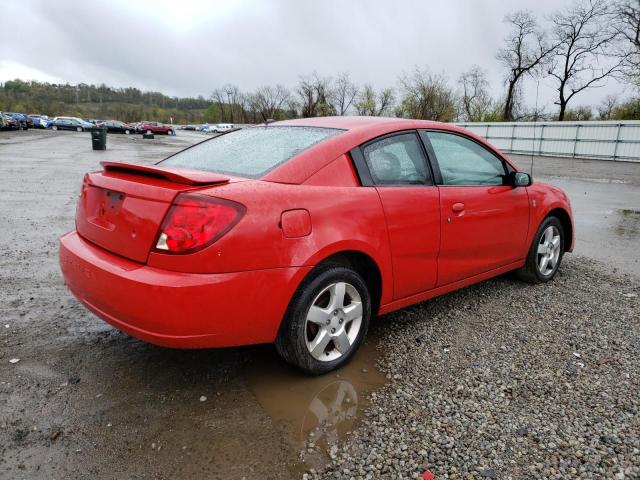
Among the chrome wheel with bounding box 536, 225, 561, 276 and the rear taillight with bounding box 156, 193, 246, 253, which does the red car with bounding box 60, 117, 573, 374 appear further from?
the chrome wheel with bounding box 536, 225, 561, 276

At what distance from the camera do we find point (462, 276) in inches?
149

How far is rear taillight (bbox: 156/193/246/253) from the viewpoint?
235 centimetres

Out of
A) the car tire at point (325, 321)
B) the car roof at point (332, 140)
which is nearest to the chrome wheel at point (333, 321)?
the car tire at point (325, 321)

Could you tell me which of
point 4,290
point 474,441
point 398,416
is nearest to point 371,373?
point 398,416

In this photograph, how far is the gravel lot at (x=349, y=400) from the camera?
2.20 m

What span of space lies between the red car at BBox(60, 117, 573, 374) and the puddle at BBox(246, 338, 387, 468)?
0.40 feet

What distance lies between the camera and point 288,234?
99.8 inches

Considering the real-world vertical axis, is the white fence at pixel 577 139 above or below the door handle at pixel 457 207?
above

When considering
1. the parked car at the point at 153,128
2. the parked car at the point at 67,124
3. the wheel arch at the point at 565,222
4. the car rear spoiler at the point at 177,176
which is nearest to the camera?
the car rear spoiler at the point at 177,176

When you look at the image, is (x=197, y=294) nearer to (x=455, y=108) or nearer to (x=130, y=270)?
(x=130, y=270)

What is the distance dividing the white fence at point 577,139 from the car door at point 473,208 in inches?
805

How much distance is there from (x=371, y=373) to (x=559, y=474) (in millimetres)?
1139

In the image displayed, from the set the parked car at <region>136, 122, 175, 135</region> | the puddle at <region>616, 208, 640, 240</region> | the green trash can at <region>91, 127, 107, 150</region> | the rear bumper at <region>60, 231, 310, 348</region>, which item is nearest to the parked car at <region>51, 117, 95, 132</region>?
the parked car at <region>136, 122, 175, 135</region>

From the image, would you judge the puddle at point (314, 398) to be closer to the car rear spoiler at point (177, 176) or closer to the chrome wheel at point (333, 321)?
the chrome wheel at point (333, 321)
